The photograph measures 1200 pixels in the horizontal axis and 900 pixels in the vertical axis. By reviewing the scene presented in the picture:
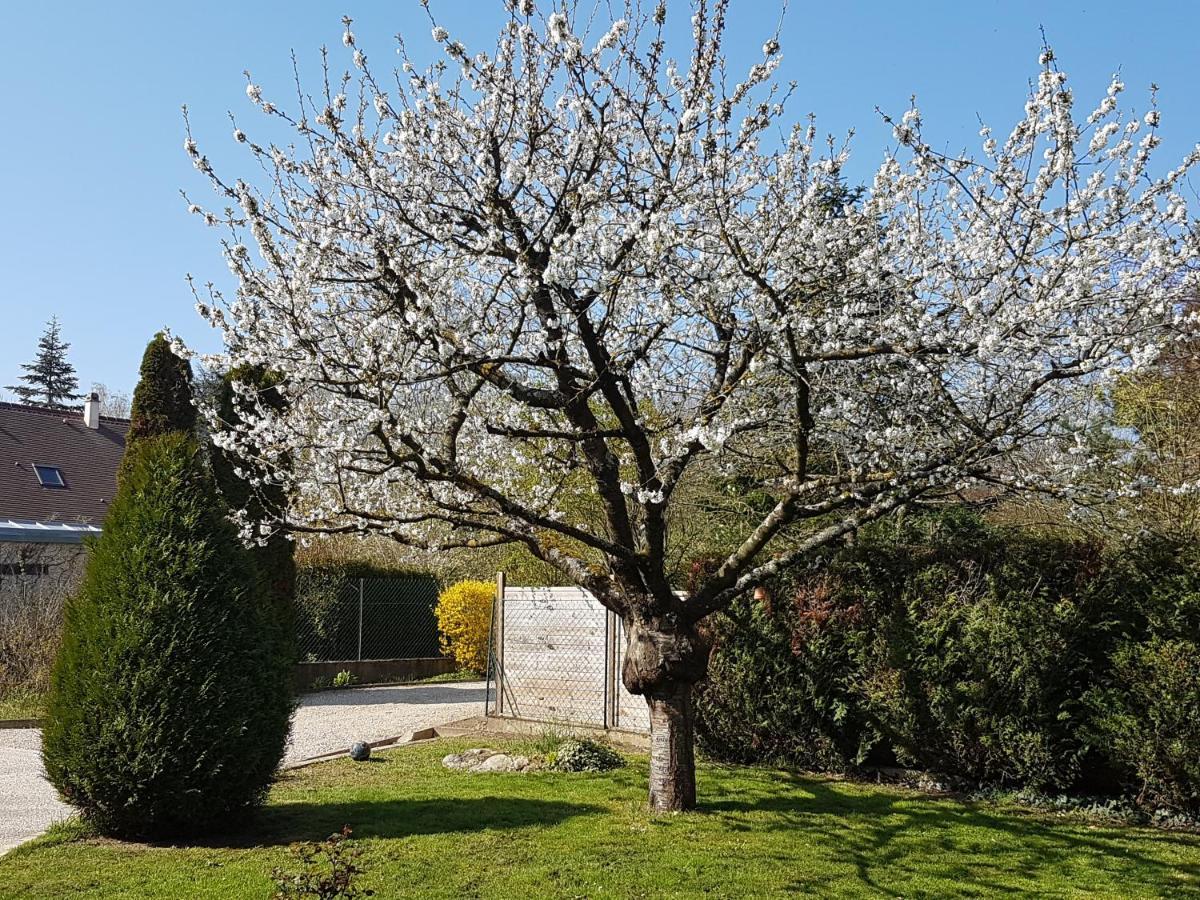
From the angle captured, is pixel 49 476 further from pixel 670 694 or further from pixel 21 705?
pixel 670 694

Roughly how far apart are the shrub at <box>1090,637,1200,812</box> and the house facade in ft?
45.8

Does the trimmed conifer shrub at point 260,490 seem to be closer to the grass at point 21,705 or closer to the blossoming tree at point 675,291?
the grass at point 21,705

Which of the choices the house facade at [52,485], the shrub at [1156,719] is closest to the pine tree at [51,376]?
the house facade at [52,485]

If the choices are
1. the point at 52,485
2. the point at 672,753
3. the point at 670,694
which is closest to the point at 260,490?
the point at 670,694

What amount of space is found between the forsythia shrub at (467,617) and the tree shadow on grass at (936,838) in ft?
33.8

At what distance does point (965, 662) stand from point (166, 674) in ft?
18.7

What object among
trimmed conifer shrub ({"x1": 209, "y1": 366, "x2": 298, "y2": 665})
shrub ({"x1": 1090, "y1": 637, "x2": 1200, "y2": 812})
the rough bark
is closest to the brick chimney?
trimmed conifer shrub ({"x1": 209, "y1": 366, "x2": 298, "y2": 665})

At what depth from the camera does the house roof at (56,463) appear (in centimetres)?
2078

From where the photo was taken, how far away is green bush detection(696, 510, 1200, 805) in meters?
6.81

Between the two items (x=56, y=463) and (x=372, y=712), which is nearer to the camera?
(x=372, y=712)

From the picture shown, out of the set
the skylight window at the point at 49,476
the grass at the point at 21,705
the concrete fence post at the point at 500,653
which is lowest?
the grass at the point at 21,705

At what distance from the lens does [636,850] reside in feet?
18.9

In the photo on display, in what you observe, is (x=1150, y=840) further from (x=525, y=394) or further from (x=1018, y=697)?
(x=525, y=394)

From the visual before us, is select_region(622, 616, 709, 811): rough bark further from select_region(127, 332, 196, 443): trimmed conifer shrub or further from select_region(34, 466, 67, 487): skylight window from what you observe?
select_region(34, 466, 67, 487): skylight window
